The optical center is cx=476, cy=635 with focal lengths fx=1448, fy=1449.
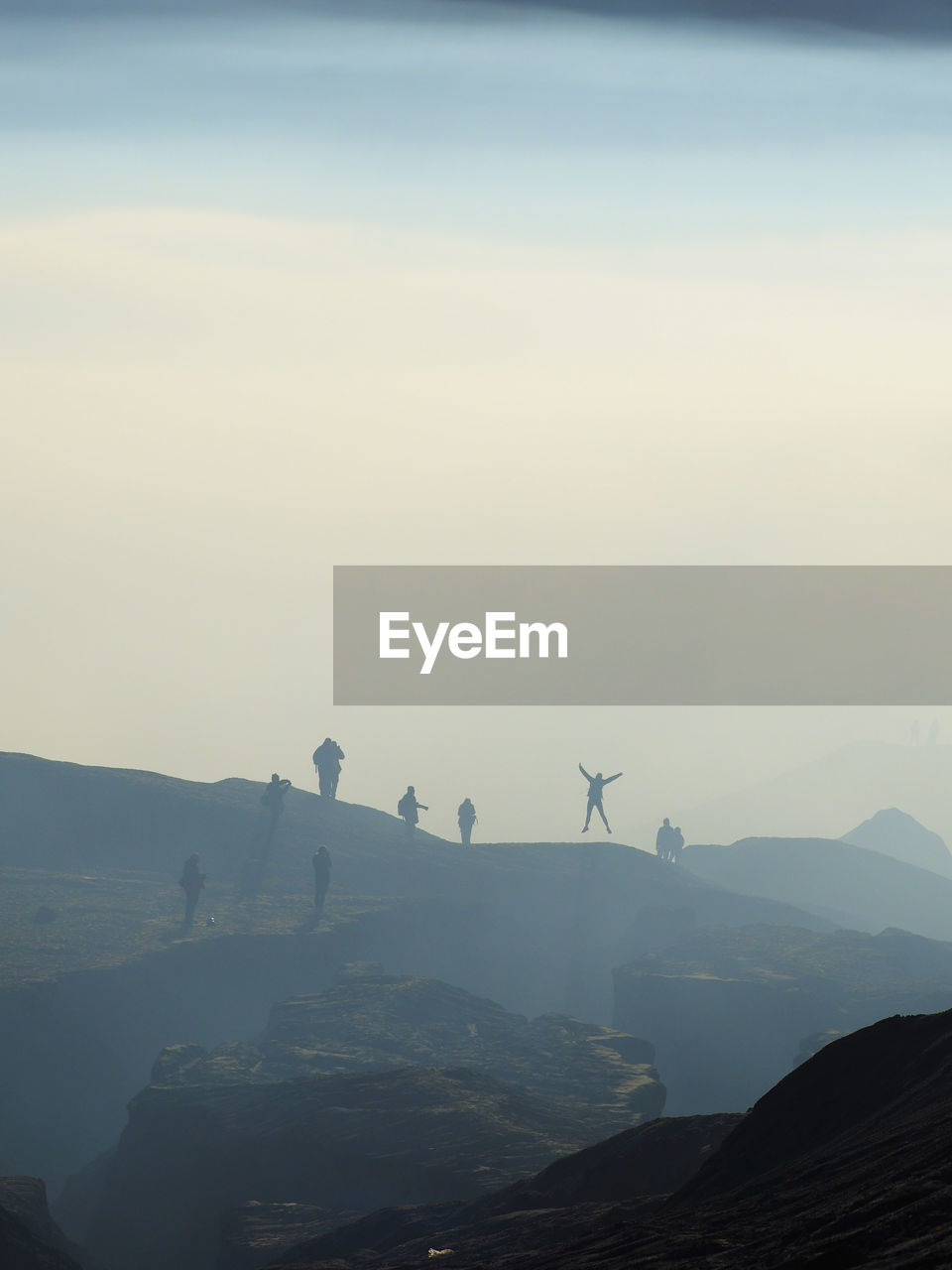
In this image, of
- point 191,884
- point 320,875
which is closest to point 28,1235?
point 191,884

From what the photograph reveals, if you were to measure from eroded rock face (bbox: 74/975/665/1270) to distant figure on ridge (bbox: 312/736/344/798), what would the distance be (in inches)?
831

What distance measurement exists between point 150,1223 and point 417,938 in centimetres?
2367

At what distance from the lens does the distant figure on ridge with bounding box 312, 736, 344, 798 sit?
65.9 m

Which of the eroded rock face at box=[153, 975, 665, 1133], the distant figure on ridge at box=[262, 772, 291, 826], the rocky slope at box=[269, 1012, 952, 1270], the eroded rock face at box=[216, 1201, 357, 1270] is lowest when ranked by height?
the eroded rock face at box=[216, 1201, 357, 1270]

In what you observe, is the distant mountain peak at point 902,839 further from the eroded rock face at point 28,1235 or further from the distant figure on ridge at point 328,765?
the eroded rock face at point 28,1235

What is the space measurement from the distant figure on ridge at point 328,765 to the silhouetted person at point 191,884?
15040 millimetres

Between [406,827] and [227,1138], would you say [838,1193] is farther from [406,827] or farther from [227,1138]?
[406,827]

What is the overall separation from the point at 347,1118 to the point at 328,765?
3414cm

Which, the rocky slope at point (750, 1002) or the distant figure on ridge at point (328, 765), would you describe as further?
the distant figure on ridge at point (328, 765)

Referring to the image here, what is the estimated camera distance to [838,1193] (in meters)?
12.7

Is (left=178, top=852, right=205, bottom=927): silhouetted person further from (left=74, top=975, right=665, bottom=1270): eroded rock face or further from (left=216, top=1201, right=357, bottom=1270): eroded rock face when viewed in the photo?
(left=216, top=1201, right=357, bottom=1270): eroded rock face

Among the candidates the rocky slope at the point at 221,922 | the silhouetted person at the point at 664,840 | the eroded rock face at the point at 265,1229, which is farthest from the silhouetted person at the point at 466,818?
the eroded rock face at the point at 265,1229

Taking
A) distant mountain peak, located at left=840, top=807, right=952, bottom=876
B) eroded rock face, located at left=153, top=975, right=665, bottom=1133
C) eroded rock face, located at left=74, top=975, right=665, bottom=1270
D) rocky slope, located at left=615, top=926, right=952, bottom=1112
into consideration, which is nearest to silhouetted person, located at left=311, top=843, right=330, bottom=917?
eroded rock face, located at left=153, top=975, right=665, bottom=1133

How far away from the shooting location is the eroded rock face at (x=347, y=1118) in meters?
31.2
